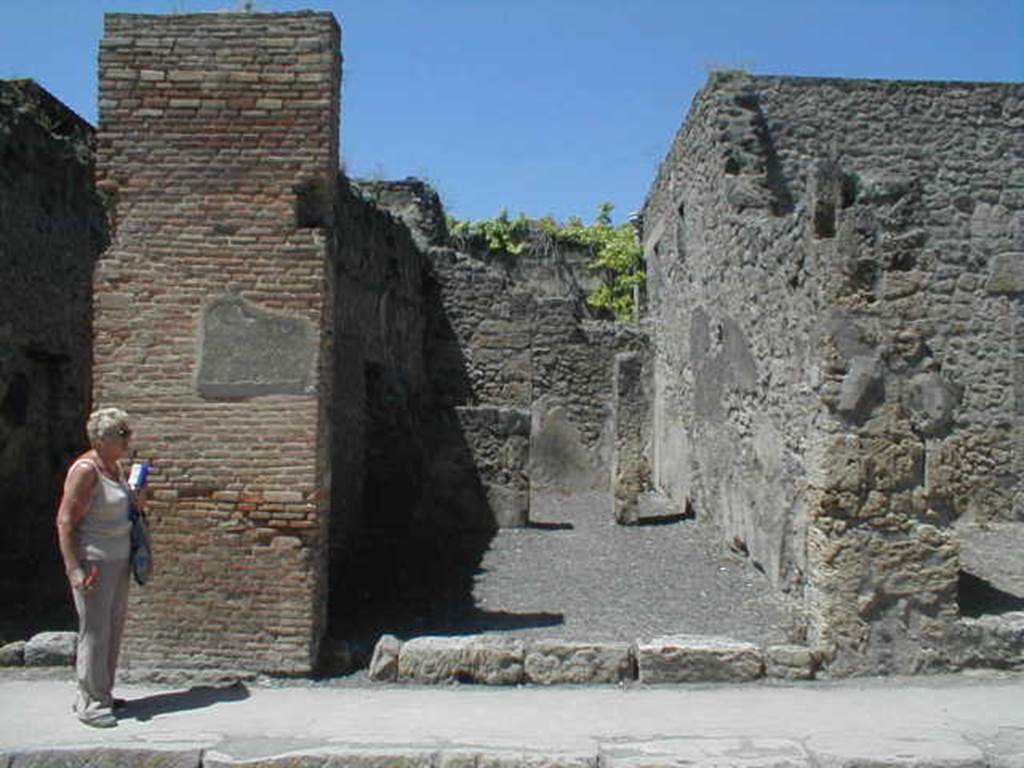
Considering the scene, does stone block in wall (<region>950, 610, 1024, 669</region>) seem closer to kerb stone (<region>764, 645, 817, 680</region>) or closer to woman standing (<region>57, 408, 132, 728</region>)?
kerb stone (<region>764, 645, 817, 680</region>)

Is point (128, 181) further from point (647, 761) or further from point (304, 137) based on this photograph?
point (647, 761)

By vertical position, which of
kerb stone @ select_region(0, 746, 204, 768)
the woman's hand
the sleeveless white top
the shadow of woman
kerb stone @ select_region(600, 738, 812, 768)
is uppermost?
the sleeveless white top

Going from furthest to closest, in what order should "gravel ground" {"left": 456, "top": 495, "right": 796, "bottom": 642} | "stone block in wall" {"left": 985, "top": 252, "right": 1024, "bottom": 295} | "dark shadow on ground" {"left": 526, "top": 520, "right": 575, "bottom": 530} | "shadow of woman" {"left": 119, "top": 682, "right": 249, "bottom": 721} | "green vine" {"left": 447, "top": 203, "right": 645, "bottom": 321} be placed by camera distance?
"green vine" {"left": 447, "top": 203, "right": 645, "bottom": 321} → "dark shadow on ground" {"left": 526, "top": 520, "right": 575, "bottom": 530} → "stone block in wall" {"left": 985, "top": 252, "right": 1024, "bottom": 295} → "gravel ground" {"left": 456, "top": 495, "right": 796, "bottom": 642} → "shadow of woman" {"left": 119, "top": 682, "right": 249, "bottom": 721}

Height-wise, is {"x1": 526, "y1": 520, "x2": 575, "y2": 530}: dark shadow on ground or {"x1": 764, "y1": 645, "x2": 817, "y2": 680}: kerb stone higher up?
{"x1": 526, "y1": 520, "x2": 575, "y2": 530}: dark shadow on ground

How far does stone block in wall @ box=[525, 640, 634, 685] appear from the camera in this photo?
6.49 m

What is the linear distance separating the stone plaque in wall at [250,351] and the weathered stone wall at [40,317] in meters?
3.01

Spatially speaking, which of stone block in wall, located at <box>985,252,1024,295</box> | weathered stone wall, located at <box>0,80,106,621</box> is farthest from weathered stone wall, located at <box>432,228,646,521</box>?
weathered stone wall, located at <box>0,80,106,621</box>

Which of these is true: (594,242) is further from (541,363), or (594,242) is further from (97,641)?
(97,641)

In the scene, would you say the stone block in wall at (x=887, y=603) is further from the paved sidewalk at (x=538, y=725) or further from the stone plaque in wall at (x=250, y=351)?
the stone plaque in wall at (x=250, y=351)

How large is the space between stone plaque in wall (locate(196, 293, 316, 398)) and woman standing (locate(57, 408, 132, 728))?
853 millimetres

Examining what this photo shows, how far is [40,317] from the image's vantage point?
9.96 m

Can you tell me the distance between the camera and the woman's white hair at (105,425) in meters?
5.81

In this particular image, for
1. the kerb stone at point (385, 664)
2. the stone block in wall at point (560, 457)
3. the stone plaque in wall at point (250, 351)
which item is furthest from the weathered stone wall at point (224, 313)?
the stone block in wall at point (560, 457)

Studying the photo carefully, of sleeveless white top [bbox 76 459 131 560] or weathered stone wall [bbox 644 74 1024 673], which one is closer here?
sleeveless white top [bbox 76 459 131 560]
